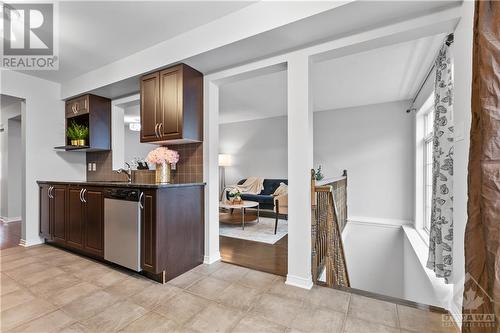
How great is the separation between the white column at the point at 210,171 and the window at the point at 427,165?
353cm

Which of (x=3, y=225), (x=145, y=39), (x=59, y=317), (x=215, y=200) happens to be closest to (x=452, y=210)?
(x=215, y=200)

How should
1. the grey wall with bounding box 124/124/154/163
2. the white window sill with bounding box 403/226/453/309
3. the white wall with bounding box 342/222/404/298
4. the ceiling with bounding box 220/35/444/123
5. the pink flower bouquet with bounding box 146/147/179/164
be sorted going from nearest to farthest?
the white window sill with bounding box 403/226/453/309 → the pink flower bouquet with bounding box 146/147/179/164 → the ceiling with bounding box 220/35/444/123 → the white wall with bounding box 342/222/404/298 → the grey wall with bounding box 124/124/154/163

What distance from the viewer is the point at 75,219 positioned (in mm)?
2867

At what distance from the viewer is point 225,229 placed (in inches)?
172

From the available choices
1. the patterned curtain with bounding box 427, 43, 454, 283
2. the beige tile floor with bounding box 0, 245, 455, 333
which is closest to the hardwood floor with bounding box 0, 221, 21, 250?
the beige tile floor with bounding box 0, 245, 455, 333

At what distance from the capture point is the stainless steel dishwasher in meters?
2.22

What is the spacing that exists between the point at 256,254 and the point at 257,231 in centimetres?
120

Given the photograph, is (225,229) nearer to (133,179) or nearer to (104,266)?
A: (133,179)

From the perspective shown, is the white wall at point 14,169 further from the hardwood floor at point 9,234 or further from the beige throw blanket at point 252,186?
the beige throw blanket at point 252,186

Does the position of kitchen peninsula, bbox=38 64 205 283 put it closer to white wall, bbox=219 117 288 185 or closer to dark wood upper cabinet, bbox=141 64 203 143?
dark wood upper cabinet, bbox=141 64 203 143

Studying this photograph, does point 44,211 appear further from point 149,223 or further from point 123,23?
point 123,23

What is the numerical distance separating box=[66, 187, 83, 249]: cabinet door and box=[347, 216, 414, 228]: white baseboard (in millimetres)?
4874

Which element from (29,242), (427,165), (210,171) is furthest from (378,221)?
(29,242)

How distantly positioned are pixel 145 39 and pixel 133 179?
1943 mm
